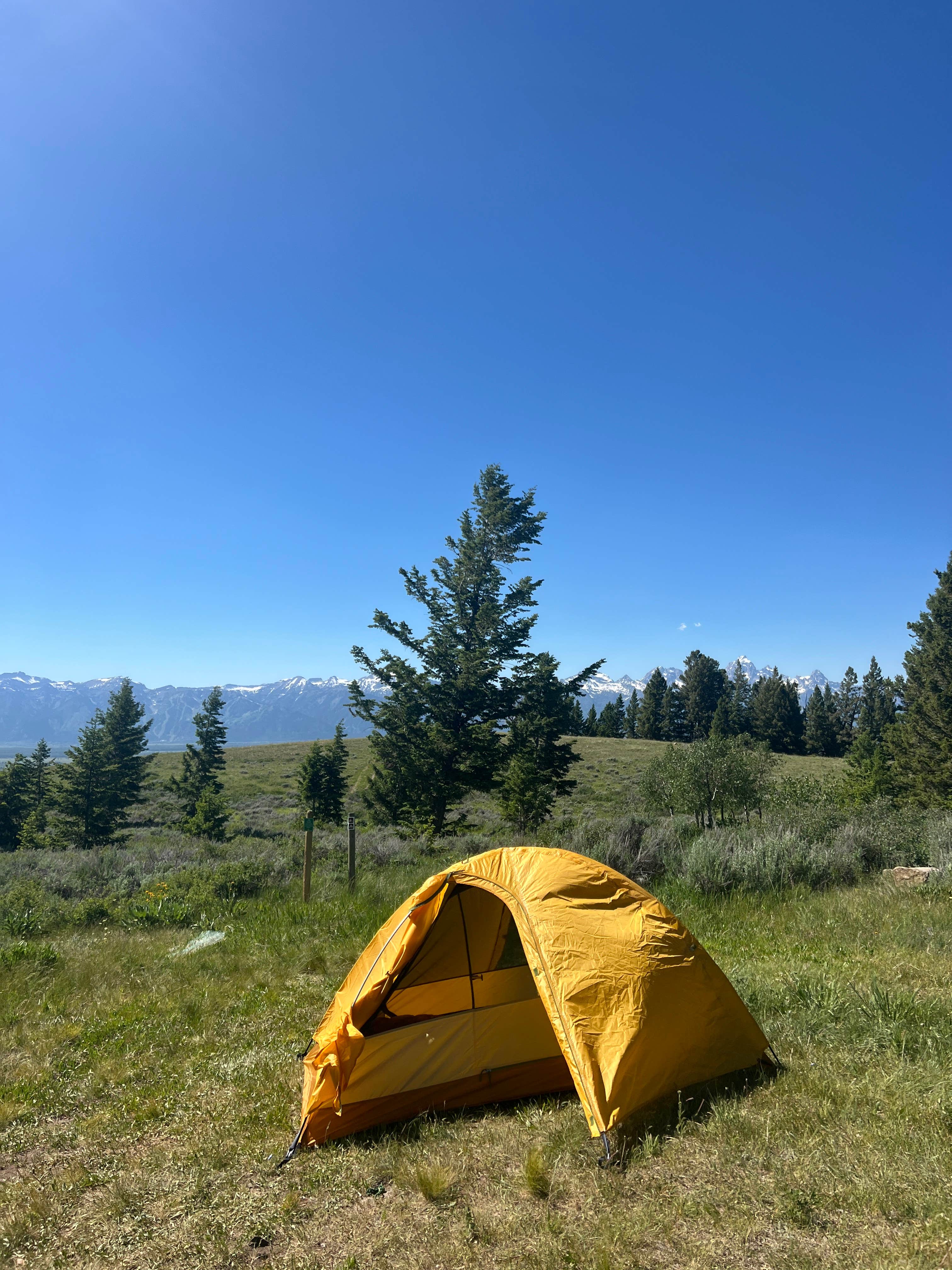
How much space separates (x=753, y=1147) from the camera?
371 centimetres

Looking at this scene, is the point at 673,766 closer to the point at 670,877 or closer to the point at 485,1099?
the point at 670,877

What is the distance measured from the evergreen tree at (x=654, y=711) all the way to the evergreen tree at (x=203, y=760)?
57638mm

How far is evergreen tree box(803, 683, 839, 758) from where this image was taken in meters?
74.8

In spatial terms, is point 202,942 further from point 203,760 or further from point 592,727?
point 592,727

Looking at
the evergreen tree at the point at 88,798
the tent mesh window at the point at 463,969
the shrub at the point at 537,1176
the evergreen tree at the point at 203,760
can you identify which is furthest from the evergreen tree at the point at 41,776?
the shrub at the point at 537,1176

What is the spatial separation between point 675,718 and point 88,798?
69382 mm

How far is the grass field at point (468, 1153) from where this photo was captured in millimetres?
3201

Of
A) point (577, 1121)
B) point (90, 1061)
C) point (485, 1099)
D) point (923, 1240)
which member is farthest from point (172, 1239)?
point (923, 1240)

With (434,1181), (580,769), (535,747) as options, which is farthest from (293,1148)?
(580,769)

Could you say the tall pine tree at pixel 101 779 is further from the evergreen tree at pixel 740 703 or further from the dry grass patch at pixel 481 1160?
the evergreen tree at pixel 740 703

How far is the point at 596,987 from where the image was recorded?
4270 millimetres

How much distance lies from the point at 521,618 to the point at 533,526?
3169 mm

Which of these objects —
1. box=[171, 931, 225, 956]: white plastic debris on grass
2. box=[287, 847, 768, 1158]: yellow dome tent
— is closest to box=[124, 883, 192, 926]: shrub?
box=[171, 931, 225, 956]: white plastic debris on grass

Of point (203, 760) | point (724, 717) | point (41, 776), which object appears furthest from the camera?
point (724, 717)
